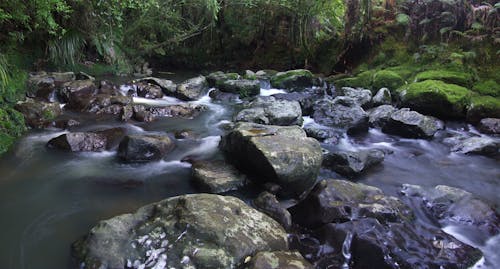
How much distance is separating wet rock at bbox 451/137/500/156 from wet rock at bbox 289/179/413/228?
296cm

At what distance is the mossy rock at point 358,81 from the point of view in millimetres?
10844

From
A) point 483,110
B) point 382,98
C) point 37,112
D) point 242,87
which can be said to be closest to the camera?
point 37,112

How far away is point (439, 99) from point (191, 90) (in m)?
6.09

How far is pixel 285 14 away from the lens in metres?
14.5

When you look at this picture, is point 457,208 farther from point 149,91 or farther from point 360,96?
point 149,91

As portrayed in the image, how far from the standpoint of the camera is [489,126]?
25.2 feet

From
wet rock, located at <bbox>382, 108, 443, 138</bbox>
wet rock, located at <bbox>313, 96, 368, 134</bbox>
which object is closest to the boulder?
wet rock, located at <bbox>313, 96, 368, 134</bbox>

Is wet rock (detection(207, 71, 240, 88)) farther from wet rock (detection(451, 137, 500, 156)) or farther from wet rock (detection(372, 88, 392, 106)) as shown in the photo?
wet rock (detection(451, 137, 500, 156))

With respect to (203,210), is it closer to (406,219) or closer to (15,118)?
(406,219)

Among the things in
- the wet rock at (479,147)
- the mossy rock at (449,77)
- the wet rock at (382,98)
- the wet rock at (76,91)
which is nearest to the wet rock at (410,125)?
the wet rock at (479,147)

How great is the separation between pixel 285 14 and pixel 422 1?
16.2ft

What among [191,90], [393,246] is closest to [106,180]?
[393,246]

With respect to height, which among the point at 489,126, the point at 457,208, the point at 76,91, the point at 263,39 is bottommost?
the point at 457,208

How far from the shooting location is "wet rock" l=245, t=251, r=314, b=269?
3039 millimetres
